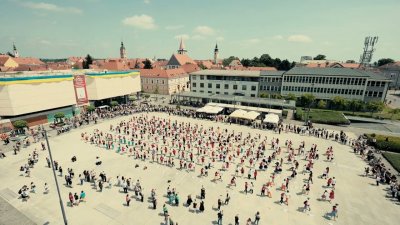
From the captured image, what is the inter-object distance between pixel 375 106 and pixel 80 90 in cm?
6075

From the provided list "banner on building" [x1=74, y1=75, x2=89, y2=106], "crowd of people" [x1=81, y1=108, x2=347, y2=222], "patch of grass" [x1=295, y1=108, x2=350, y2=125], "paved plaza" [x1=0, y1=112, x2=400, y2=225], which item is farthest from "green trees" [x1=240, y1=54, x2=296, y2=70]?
"banner on building" [x1=74, y1=75, x2=89, y2=106]

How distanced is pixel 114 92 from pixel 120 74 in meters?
4.77

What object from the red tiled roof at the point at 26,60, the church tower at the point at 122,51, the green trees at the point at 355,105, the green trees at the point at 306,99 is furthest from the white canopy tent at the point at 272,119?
the church tower at the point at 122,51

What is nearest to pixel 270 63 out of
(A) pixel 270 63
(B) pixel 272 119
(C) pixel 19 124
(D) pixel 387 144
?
(A) pixel 270 63

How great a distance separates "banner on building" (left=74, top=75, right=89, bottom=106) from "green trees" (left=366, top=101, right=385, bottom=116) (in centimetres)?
5986

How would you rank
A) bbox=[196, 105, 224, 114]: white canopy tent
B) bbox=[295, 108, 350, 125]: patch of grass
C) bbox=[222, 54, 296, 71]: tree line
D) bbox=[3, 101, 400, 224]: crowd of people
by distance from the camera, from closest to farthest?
bbox=[3, 101, 400, 224]: crowd of people → bbox=[295, 108, 350, 125]: patch of grass → bbox=[196, 105, 224, 114]: white canopy tent → bbox=[222, 54, 296, 71]: tree line

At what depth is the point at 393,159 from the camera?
85.7 ft

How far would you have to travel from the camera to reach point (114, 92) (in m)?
53.2

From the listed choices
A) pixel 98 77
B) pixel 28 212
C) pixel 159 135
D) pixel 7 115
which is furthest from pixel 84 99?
pixel 28 212

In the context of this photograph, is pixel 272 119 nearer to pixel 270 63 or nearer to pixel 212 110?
pixel 212 110

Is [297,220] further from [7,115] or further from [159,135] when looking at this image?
[7,115]

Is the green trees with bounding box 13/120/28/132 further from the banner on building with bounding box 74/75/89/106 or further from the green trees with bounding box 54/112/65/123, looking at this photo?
the banner on building with bounding box 74/75/89/106

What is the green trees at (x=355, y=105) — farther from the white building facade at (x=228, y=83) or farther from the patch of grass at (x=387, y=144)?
the white building facade at (x=228, y=83)

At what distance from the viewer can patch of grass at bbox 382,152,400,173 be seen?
24441 mm
